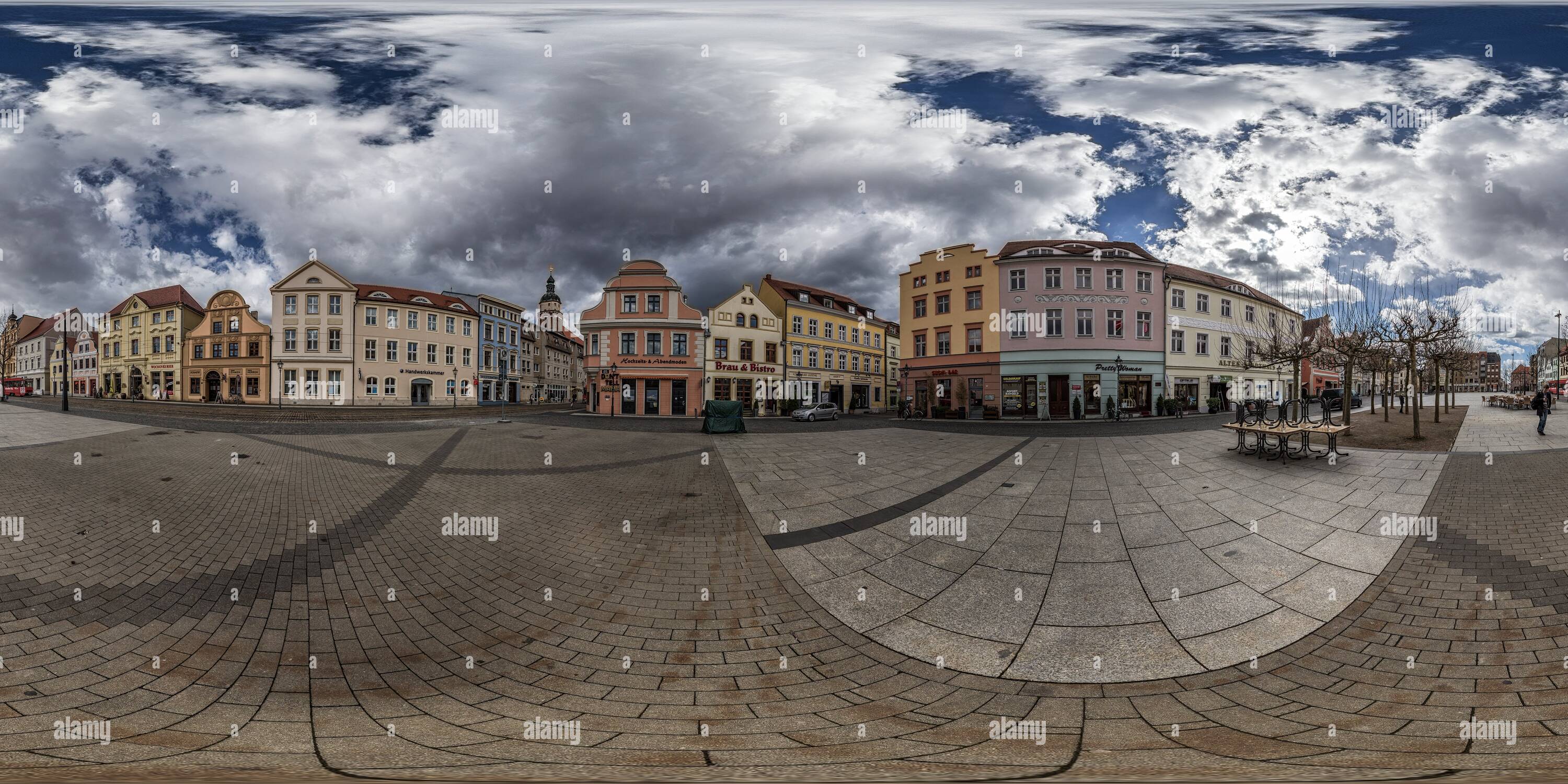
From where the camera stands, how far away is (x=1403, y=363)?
1705 centimetres

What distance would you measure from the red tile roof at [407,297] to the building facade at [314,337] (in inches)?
73.9

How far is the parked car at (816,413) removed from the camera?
23.9 m

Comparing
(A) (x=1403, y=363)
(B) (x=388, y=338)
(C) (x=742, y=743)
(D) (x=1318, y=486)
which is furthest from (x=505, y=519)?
(B) (x=388, y=338)

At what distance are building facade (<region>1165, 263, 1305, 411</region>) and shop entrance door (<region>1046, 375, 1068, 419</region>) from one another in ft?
15.8

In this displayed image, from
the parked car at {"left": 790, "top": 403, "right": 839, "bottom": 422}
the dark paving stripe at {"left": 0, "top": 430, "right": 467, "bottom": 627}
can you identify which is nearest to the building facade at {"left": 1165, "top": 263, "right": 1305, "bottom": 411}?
the parked car at {"left": 790, "top": 403, "right": 839, "bottom": 422}

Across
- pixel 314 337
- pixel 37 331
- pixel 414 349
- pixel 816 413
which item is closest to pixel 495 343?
pixel 414 349

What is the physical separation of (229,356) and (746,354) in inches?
889

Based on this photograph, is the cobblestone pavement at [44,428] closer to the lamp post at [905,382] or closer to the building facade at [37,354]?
the building facade at [37,354]

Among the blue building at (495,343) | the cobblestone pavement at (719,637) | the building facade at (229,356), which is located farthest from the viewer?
the blue building at (495,343)

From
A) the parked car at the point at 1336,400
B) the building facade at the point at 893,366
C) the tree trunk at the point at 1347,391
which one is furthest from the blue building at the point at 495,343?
the parked car at the point at 1336,400

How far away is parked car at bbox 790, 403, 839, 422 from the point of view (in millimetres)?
23906

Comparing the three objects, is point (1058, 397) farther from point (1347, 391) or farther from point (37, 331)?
point (37, 331)

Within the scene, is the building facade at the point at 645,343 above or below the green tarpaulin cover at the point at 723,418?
above

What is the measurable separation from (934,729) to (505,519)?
4.57 metres
